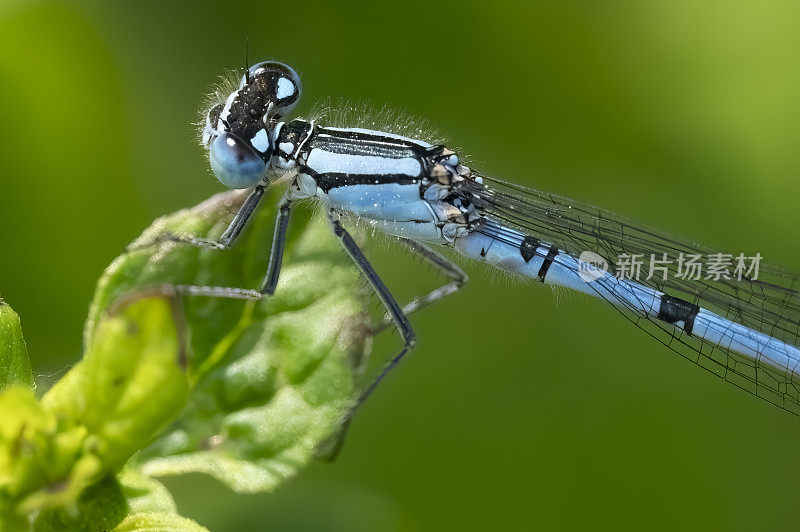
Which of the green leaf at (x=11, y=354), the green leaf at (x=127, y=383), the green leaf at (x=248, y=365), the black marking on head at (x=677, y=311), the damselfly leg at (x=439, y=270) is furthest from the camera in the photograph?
the black marking on head at (x=677, y=311)

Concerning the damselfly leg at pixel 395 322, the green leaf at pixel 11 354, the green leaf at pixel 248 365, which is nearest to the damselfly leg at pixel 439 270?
the damselfly leg at pixel 395 322

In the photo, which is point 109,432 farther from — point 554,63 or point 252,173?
point 554,63

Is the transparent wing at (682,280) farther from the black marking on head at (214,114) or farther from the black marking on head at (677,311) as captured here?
the black marking on head at (214,114)

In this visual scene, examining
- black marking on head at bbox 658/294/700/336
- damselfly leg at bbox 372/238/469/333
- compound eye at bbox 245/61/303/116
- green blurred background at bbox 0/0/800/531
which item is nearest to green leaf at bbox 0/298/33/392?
green blurred background at bbox 0/0/800/531

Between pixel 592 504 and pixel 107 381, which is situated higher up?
pixel 107 381

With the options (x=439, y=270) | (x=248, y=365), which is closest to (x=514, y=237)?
(x=439, y=270)

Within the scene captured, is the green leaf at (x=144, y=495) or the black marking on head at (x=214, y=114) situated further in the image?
the black marking on head at (x=214, y=114)

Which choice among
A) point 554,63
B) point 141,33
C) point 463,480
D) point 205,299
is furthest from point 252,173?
point 554,63
